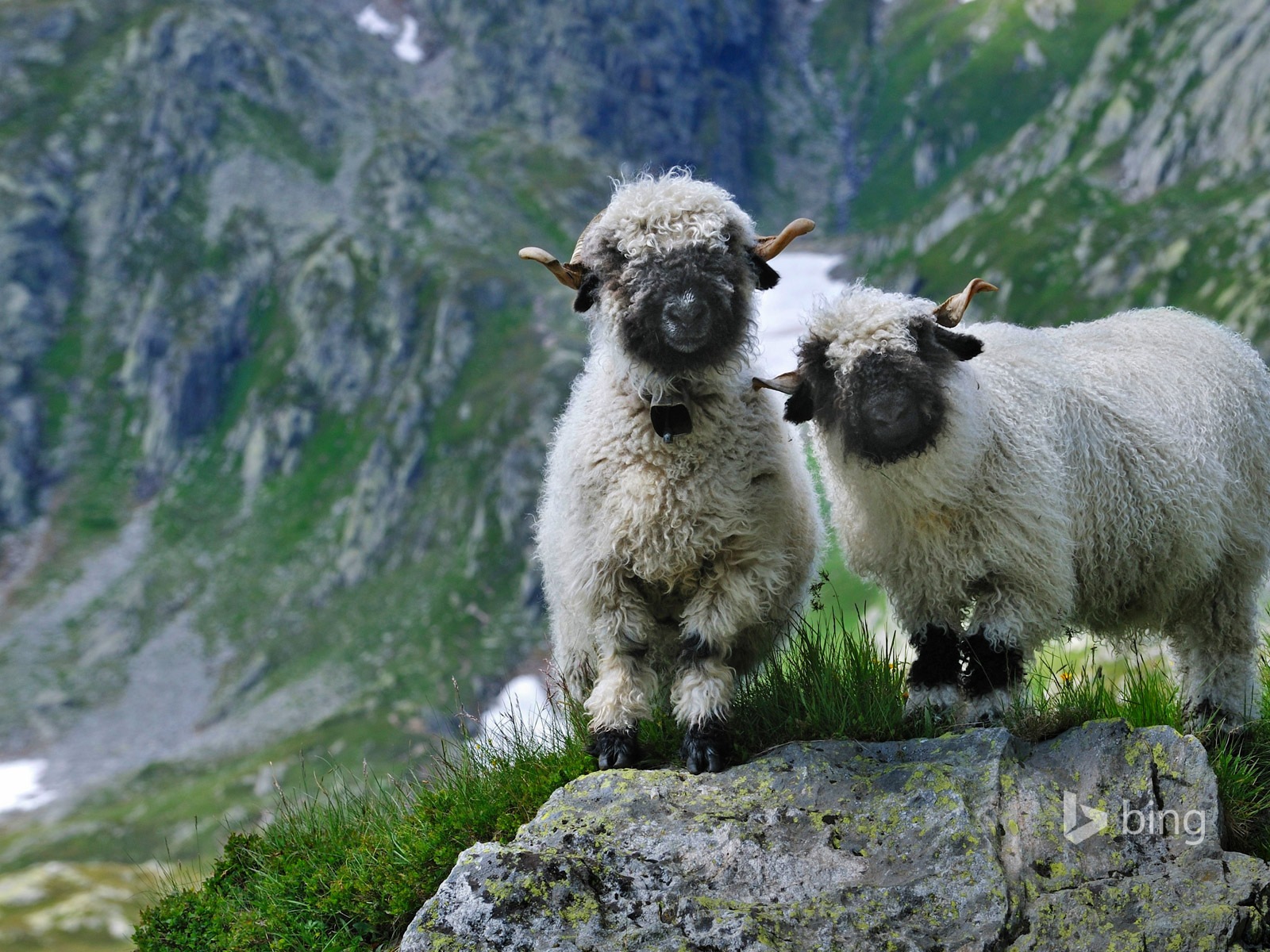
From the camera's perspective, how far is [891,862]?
6828 millimetres

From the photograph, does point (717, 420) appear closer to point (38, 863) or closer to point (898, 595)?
point (898, 595)

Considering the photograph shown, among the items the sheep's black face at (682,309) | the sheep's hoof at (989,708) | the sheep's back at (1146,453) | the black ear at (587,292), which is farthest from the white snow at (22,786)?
the sheep's back at (1146,453)

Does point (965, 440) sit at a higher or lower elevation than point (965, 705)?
higher

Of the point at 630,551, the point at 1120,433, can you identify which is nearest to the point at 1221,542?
the point at 1120,433

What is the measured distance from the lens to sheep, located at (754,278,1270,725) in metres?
7.73

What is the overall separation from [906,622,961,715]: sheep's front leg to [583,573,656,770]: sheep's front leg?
6.45ft

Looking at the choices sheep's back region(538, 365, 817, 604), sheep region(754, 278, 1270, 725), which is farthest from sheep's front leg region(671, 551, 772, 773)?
sheep region(754, 278, 1270, 725)

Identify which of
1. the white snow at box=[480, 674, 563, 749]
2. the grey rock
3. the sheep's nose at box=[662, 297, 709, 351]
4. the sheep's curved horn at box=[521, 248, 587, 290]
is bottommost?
the grey rock

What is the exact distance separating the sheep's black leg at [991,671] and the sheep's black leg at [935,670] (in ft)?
0.61

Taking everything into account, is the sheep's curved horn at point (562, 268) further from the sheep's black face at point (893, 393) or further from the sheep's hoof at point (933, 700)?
the sheep's hoof at point (933, 700)

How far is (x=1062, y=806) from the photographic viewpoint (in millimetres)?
6902

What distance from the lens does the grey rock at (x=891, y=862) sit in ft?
20.9

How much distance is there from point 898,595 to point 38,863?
15398cm

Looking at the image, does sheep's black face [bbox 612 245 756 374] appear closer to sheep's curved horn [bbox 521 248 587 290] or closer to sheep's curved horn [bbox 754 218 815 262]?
sheep's curved horn [bbox 754 218 815 262]
